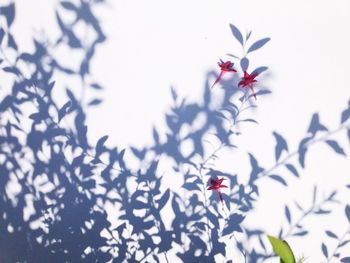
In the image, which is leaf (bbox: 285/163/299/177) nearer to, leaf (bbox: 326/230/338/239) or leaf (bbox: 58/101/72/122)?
leaf (bbox: 326/230/338/239)

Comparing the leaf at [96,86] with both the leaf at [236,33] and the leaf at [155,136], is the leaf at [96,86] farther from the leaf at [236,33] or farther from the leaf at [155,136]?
the leaf at [236,33]

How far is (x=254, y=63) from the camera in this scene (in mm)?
1466

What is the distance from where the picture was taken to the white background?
4.67 ft

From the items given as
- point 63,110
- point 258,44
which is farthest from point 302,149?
point 63,110

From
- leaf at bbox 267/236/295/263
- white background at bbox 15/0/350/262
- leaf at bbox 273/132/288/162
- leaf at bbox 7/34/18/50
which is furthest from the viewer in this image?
leaf at bbox 7/34/18/50

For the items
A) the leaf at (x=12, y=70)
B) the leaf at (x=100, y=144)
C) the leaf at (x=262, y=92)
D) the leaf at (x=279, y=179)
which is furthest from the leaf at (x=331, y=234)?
the leaf at (x=12, y=70)

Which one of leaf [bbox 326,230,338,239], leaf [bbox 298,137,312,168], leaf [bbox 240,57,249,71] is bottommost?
leaf [bbox 326,230,338,239]

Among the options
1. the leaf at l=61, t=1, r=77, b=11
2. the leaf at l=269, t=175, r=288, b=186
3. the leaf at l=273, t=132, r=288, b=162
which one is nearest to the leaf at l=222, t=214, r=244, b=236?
the leaf at l=269, t=175, r=288, b=186

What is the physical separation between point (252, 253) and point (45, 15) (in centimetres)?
156

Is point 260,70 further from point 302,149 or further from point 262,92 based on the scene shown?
point 302,149

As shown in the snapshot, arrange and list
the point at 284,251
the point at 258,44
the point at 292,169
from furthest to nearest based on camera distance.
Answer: the point at 292,169 < the point at 258,44 < the point at 284,251

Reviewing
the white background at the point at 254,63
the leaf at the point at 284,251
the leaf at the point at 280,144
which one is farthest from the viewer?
the leaf at the point at 280,144

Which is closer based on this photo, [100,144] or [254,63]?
[254,63]

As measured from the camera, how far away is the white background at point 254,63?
1423 millimetres
